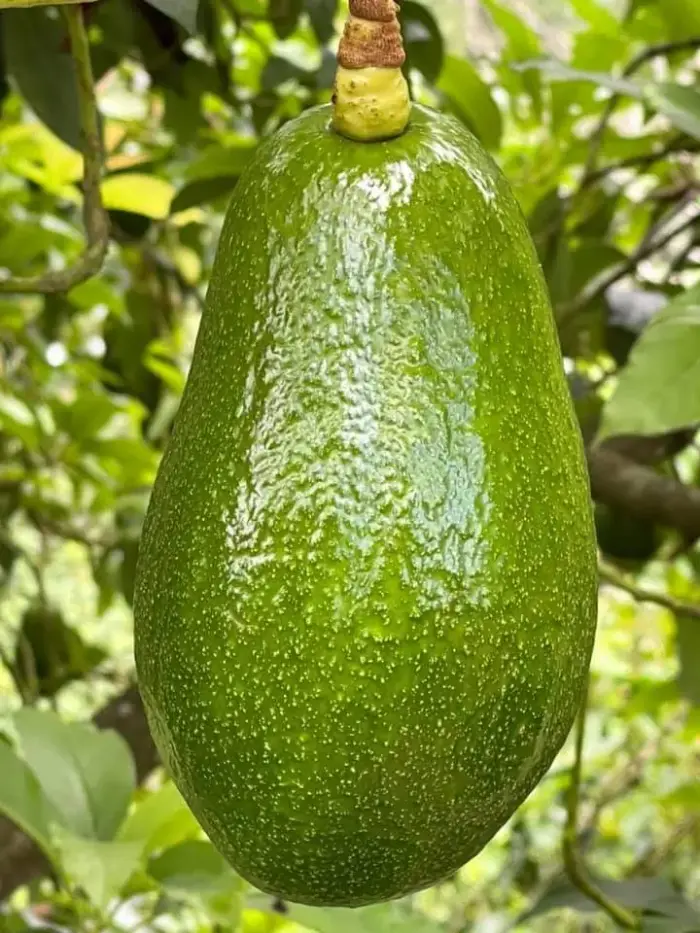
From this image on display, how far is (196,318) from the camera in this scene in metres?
1.60

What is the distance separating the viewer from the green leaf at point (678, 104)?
2.24 ft

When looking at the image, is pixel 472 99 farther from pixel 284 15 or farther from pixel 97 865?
pixel 97 865

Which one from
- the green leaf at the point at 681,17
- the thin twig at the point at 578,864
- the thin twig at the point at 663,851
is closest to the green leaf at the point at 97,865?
the thin twig at the point at 578,864

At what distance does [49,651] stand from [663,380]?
912mm

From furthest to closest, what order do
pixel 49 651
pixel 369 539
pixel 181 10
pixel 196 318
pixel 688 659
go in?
pixel 196 318 → pixel 49 651 → pixel 688 659 → pixel 181 10 → pixel 369 539

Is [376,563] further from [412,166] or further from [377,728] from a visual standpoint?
[412,166]

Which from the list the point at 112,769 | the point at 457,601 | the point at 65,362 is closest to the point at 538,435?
the point at 457,601

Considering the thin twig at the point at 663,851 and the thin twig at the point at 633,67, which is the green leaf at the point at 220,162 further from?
the thin twig at the point at 663,851

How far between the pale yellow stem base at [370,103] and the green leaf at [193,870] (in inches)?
17.5

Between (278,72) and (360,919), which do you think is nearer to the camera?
(360,919)

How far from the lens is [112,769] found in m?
0.79

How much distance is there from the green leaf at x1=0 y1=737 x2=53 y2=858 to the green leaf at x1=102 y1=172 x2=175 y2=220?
44 cm

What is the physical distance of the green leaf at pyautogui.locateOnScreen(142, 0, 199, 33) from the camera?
54 cm

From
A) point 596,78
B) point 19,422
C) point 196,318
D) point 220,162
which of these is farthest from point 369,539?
point 196,318
